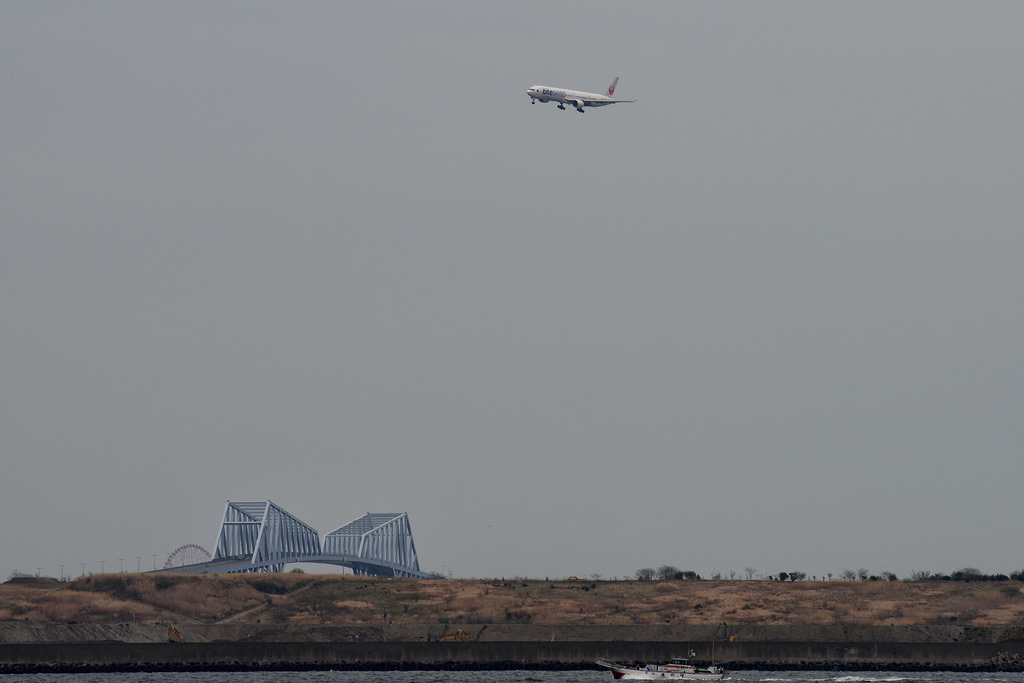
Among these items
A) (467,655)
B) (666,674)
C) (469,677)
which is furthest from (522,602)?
(666,674)

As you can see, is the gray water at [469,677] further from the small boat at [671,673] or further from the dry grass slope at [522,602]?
the dry grass slope at [522,602]

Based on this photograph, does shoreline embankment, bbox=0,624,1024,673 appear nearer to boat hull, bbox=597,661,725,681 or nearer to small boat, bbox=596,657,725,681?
small boat, bbox=596,657,725,681

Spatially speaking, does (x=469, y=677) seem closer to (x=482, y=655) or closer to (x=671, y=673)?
(x=482, y=655)

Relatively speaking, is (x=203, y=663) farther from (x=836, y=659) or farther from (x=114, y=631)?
(x=836, y=659)

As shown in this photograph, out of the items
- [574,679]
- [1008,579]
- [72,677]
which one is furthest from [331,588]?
[1008,579]

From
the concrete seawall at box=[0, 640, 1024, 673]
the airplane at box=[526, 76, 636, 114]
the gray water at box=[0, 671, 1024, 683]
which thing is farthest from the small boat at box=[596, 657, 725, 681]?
the airplane at box=[526, 76, 636, 114]

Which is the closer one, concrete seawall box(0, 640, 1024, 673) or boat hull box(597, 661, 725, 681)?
boat hull box(597, 661, 725, 681)

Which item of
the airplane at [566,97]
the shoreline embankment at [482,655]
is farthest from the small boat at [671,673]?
the airplane at [566,97]
